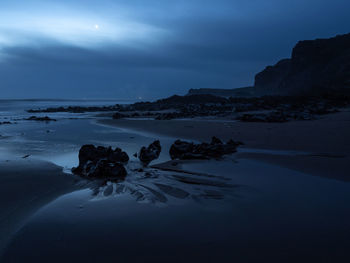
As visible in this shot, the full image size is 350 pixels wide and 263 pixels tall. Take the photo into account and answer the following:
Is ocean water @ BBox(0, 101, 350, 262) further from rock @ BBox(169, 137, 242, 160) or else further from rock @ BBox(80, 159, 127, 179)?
rock @ BBox(169, 137, 242, 160)

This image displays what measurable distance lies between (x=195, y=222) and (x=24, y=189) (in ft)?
8.70

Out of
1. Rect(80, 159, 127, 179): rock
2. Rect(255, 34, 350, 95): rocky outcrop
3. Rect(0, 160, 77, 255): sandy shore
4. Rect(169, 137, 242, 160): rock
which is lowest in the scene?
Rect(0, 160, 77, 255): sandy shore

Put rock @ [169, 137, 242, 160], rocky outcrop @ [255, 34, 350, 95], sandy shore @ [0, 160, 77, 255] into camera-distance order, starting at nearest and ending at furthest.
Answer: sandy shore @ [0, 160, 77, 255], rock @ [169, 137, 242, 160], rocky outcrop @ [255, 34, 350, 95]

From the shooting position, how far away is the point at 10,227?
2734 millimetres

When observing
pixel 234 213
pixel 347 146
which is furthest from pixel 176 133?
pixel 234 213

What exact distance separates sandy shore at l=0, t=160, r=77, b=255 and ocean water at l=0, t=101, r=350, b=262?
0.16 metres

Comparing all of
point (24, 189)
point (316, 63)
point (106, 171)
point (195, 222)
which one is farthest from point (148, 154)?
point (316, 63)

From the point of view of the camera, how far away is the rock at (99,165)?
14.7ft

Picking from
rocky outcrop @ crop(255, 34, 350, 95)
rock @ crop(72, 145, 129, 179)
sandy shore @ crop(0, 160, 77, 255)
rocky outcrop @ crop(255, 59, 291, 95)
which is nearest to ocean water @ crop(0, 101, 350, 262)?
sandy shore @ crop(0, 160, 77, 255)

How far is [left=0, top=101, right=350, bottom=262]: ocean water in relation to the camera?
2219 mm

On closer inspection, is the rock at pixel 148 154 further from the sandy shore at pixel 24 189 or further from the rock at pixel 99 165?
the sandy shore at pixel 24 189

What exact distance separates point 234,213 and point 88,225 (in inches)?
63.8

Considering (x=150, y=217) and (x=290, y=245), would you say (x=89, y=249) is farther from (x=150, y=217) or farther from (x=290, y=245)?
(x=290, y=245)

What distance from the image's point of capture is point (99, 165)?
14.8ft
